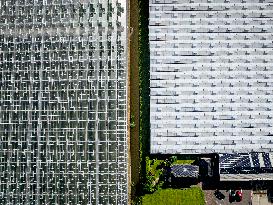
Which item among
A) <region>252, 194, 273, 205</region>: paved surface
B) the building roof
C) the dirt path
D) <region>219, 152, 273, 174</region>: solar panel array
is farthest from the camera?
the dirt path

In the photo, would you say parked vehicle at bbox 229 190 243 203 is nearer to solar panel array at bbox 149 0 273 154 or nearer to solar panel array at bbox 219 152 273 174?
solar panel array at bbox 219 152 273 174

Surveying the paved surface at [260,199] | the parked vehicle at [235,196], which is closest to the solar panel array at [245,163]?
the parked vehicle at [235,196]

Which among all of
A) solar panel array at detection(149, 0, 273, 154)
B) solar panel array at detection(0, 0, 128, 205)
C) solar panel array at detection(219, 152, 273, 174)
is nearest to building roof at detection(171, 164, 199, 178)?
solar panel array at detection(149, 0, 273, 154)

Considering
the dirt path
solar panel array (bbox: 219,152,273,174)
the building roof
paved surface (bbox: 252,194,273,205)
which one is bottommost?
paved surface (bbox: 252,194,273,205)

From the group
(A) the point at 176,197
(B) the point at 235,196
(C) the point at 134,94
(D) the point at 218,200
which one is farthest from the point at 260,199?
(C) the point at 134,94

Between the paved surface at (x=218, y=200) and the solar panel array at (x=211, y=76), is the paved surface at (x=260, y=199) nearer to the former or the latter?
the paved surface at (x=218, y=200)

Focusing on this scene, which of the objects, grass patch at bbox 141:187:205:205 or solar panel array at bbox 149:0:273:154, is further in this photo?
grass patch at bbox 141:187:205:205
